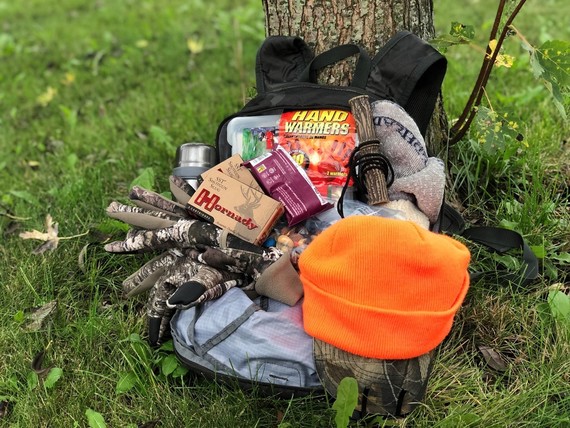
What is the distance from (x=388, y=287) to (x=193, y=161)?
93 centimetres

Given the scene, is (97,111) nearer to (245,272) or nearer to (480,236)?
(245,272)

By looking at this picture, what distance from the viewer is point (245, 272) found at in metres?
1.81

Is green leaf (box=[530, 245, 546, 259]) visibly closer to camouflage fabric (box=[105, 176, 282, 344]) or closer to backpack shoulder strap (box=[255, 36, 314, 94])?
camouflage fabric (box=[105, 176, 282, 344])

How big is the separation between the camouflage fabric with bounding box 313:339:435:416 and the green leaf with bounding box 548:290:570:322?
1.46ft

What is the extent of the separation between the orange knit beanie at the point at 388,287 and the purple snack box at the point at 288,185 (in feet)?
1.02

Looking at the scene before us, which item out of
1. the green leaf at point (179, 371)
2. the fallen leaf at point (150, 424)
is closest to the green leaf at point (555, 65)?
the green leaf at point (179, 371)

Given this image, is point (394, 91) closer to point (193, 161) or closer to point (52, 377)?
point (193, 161)

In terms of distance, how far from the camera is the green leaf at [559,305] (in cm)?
178

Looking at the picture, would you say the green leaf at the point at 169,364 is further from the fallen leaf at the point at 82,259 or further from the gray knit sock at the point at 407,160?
the gray knit sock at the point at 407,160

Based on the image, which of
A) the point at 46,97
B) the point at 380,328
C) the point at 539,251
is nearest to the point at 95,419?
the point at 380,328

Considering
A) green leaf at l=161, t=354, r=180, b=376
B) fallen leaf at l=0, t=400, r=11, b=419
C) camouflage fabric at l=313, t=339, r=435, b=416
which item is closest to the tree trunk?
camouflage fabric at l=313, t=339, r=435, b=416

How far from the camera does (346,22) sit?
2.15 metres

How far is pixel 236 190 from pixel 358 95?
48 cm

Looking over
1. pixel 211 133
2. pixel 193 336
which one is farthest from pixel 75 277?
pixel 211 133
